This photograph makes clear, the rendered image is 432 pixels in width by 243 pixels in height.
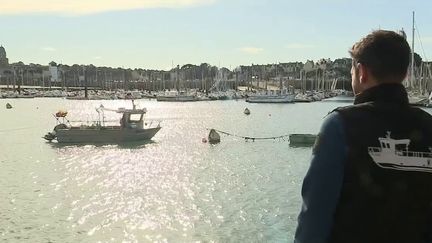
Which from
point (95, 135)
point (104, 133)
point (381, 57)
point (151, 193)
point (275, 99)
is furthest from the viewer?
point (275, 99)

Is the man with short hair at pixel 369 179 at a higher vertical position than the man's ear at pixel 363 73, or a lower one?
lower

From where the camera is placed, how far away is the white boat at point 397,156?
299cm

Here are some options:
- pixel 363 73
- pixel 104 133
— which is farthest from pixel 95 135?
pixel 363 73

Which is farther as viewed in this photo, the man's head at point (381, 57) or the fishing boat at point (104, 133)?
the fishing boat at point (104, 133)

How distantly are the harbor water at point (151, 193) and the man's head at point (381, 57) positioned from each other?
1580 cm

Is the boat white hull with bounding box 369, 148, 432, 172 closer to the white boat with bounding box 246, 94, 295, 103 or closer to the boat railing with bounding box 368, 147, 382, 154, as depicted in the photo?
the boat railing with bounding box 368, 147, 382, 154

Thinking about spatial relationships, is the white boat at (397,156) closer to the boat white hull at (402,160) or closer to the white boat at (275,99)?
the boat white hull at (402,160)

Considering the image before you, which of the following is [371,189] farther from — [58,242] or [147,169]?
[147,169]

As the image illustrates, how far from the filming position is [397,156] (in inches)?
118

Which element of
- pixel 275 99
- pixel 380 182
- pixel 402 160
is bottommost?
pixel 275 99

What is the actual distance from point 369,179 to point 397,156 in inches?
7.5

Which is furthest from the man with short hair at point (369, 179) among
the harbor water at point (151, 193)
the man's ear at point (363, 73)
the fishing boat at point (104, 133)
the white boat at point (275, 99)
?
the white boat at point (275, 99)

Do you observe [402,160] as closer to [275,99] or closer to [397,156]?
[397,156]

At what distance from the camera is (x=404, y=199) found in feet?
10.1
